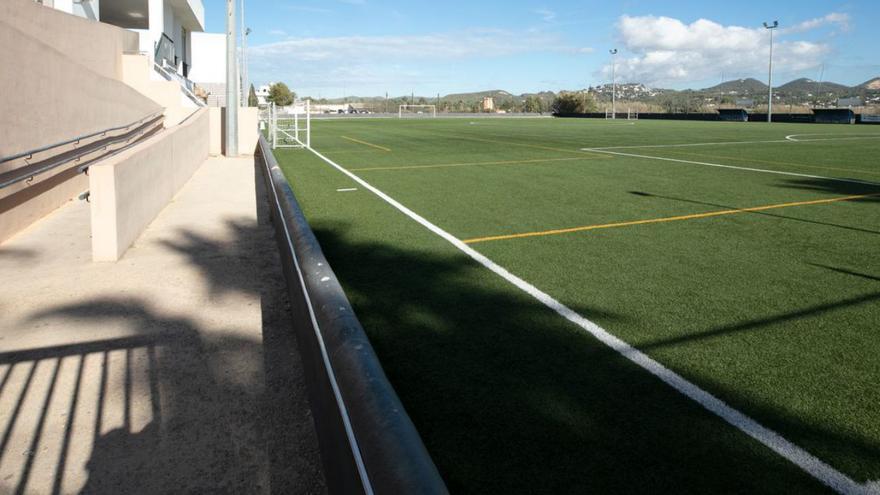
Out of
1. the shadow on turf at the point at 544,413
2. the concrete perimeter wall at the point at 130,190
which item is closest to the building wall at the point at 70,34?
the concrete perimeter wall at the point at 130,190

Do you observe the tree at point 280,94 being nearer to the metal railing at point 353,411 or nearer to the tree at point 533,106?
the tree at point 533,106

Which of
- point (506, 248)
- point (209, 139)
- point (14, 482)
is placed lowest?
point (14, 482)

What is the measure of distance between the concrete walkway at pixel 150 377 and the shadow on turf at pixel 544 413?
743 millimetres

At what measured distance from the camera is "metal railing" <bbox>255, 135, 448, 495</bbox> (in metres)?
1.68

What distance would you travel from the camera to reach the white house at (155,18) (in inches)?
1193

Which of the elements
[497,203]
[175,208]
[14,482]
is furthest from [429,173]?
[14,482]

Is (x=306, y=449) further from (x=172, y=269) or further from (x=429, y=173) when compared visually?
(x=429, y=173)

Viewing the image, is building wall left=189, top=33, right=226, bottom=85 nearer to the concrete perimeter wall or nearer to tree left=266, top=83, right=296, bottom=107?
tree left=266, top=83, right=296, bottom=107

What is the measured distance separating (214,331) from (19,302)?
2.20 meters

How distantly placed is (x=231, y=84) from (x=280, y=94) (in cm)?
9719

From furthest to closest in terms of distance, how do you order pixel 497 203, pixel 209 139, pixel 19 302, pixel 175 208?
pixel 209 139 < pixel 175 208 < pixel 497 203 < pixel 19 302

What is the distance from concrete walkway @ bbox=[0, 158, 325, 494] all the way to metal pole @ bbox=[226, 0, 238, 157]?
Answer: 1423cm

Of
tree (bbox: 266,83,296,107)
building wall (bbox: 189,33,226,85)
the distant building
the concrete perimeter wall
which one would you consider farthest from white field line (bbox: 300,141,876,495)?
tree (bbox: 266,83,296,107)

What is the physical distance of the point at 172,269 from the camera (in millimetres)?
7469
